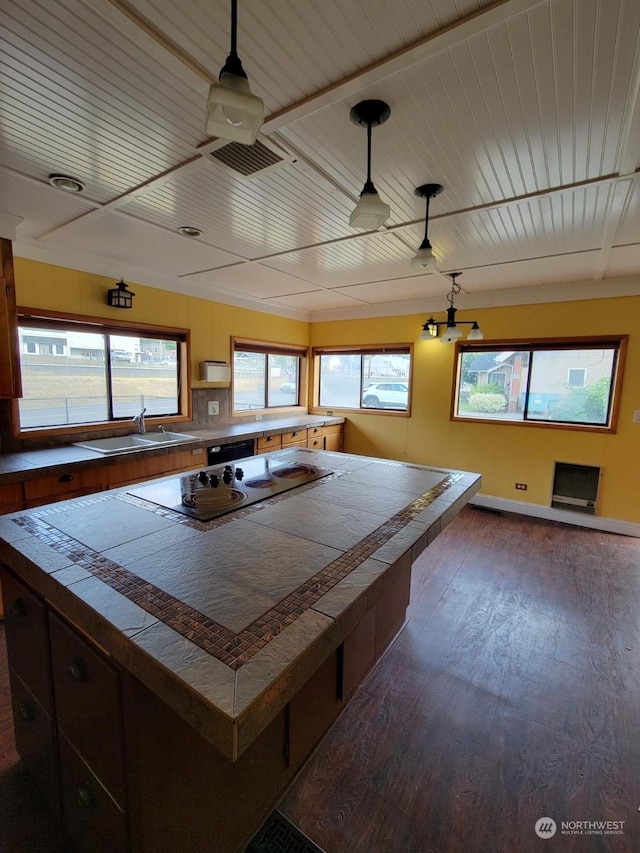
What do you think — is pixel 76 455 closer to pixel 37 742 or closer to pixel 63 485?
pixel 63 485

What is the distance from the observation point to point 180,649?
0.78 metres

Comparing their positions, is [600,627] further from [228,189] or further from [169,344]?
[169,344]

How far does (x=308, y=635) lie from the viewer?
0.84 meters

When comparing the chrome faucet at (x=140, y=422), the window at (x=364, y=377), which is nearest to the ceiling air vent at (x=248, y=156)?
the chrome faucet at (x=140, y=422)

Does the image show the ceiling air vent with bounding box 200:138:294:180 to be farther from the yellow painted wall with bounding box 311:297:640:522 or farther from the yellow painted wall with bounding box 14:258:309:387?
the yellow painted wall with bounding box 311:297:640:522

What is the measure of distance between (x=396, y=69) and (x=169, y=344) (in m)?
3.31

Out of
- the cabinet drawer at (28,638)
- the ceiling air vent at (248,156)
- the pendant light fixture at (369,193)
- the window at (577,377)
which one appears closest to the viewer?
the cabinet drawer at (28,638)

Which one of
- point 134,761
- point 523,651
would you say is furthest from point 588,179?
point 134,761

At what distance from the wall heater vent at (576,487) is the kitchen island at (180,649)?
3.20 metres

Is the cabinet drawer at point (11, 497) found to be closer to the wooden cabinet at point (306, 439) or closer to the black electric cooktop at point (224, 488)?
the black electric cooktop at point (224, 488)

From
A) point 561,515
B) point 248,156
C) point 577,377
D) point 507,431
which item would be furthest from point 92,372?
point 561,515

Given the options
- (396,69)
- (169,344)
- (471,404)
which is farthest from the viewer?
(471,404)

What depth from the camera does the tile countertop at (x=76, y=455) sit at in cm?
238

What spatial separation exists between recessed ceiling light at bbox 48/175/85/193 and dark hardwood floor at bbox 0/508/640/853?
2507 mm
